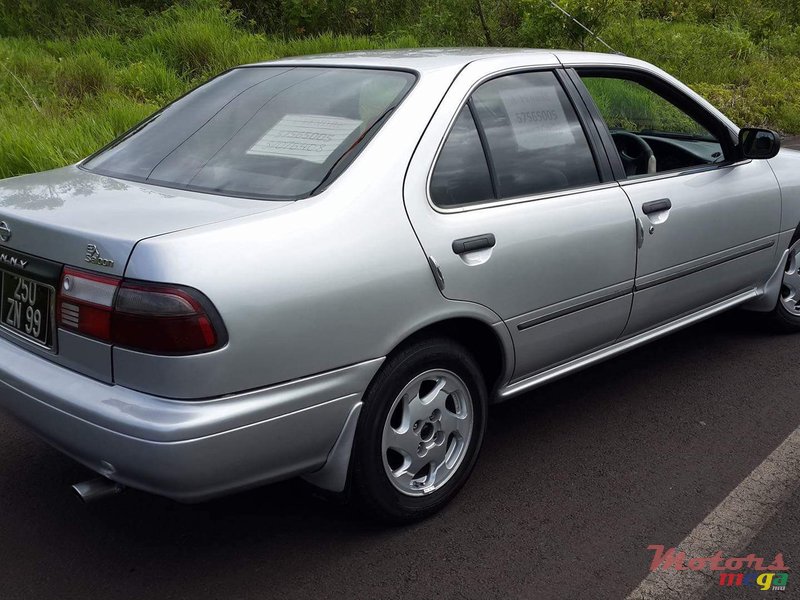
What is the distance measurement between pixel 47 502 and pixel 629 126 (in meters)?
3.22

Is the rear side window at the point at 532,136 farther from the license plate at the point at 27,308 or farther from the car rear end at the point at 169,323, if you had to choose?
the license plate at the point at 27,308

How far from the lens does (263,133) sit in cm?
320

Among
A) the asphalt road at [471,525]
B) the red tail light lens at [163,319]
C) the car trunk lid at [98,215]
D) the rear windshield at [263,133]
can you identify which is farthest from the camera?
the rear windshield at [263,133]

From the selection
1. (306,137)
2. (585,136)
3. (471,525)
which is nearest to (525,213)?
(585,136)

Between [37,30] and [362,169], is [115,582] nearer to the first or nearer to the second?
[362,169]

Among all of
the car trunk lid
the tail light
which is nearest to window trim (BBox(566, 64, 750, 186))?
the car trunk lid

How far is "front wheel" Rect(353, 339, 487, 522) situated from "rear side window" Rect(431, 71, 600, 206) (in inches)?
22.8

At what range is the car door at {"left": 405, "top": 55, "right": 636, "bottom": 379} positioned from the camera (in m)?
3.04

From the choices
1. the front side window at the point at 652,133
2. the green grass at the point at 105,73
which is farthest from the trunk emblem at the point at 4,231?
the green grass at the point at 105,73

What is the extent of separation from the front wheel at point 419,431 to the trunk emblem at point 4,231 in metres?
1.26

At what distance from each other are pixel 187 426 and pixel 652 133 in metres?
3.11

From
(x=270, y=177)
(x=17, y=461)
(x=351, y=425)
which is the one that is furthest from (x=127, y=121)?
(x=351, y=425)

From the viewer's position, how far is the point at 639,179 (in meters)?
3.82

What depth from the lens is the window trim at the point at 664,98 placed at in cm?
372
